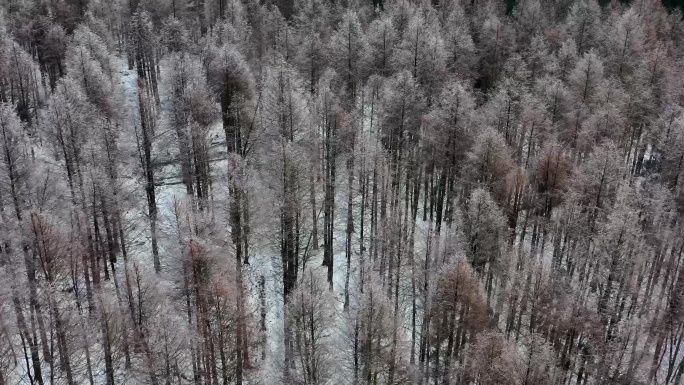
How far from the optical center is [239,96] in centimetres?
5972

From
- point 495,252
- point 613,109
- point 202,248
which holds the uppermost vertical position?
point 613,109

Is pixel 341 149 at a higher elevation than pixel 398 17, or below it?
below

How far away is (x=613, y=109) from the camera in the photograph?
2450 inches

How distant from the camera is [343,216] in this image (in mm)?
61500

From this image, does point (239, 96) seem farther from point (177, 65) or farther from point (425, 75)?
point (425, 75)

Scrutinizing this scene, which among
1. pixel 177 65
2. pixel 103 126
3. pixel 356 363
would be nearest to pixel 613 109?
pixel 356 363

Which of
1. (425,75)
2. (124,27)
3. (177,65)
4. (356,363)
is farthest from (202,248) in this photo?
(124,27)

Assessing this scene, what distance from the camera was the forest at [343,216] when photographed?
136 ft

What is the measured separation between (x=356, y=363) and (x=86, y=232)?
24.7m

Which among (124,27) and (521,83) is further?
(124,27)

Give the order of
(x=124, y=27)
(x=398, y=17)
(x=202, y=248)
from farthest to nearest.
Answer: (x=124, y=27) → (x=398, y=17) → (x=202, y=248)

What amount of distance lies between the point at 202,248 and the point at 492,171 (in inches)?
1104

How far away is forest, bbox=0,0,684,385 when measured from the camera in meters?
41.6

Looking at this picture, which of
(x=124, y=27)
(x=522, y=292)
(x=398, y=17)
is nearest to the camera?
(x=522, y=292)
